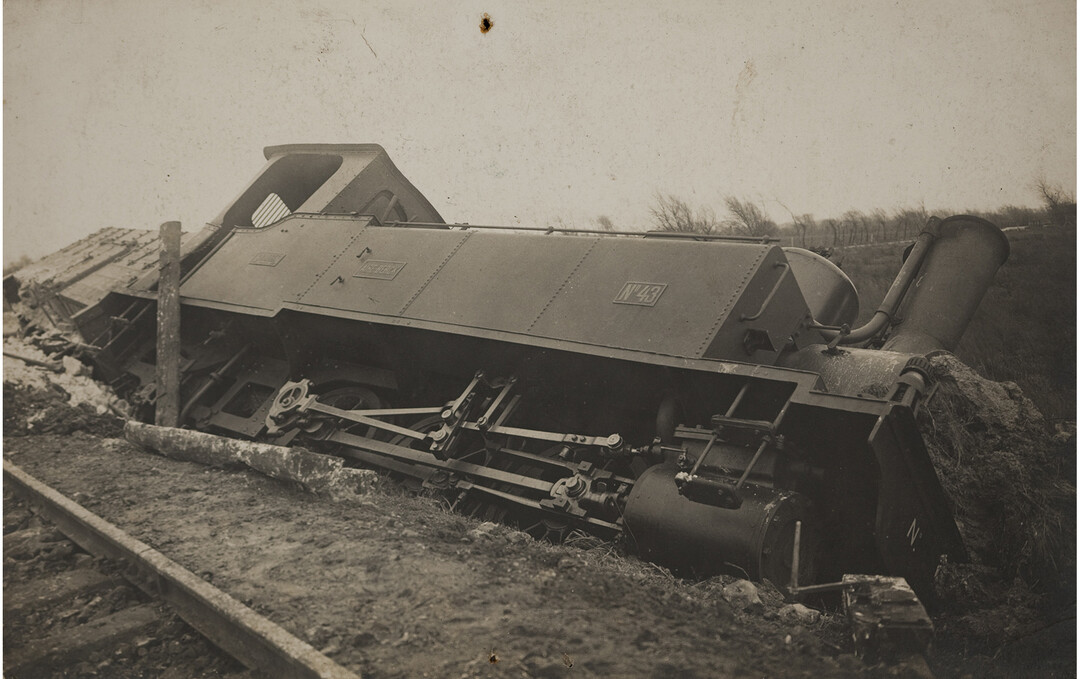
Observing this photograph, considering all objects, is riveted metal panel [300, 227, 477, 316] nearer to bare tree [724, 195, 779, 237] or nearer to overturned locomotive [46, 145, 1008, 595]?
overturned locomotive [46, 145, 1008, 595]

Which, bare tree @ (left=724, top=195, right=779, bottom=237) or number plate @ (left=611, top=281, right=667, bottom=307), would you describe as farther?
bare tree @ (left=724, top=195, right=779, bottom=237)

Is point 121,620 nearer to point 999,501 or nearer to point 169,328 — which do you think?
point 169,328

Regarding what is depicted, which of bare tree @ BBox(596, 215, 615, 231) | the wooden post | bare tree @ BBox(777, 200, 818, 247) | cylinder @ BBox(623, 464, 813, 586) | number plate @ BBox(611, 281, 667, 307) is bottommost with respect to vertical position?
the wooden post

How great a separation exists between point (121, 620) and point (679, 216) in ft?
17.2

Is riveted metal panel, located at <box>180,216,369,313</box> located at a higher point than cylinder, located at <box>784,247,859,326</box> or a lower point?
lower

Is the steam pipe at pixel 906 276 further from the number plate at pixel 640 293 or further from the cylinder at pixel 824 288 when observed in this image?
the number plate at pixel 640 293

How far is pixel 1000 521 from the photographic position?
5465mm

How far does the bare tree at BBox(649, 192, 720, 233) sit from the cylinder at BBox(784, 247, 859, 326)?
742 mm

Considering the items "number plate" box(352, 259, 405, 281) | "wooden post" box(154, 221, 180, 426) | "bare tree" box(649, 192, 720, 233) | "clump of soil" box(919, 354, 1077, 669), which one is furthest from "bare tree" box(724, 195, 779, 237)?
"wooden post" box(154, 221, 180, 426)

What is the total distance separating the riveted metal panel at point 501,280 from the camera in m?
5.68

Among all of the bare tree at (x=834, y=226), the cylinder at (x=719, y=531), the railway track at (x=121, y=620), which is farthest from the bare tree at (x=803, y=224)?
the railway track at (x=121, y=620)

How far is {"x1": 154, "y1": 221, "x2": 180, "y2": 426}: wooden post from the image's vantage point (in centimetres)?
748

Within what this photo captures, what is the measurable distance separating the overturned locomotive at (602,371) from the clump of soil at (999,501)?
0.39 meters

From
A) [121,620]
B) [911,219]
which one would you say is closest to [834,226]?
[911,219]
